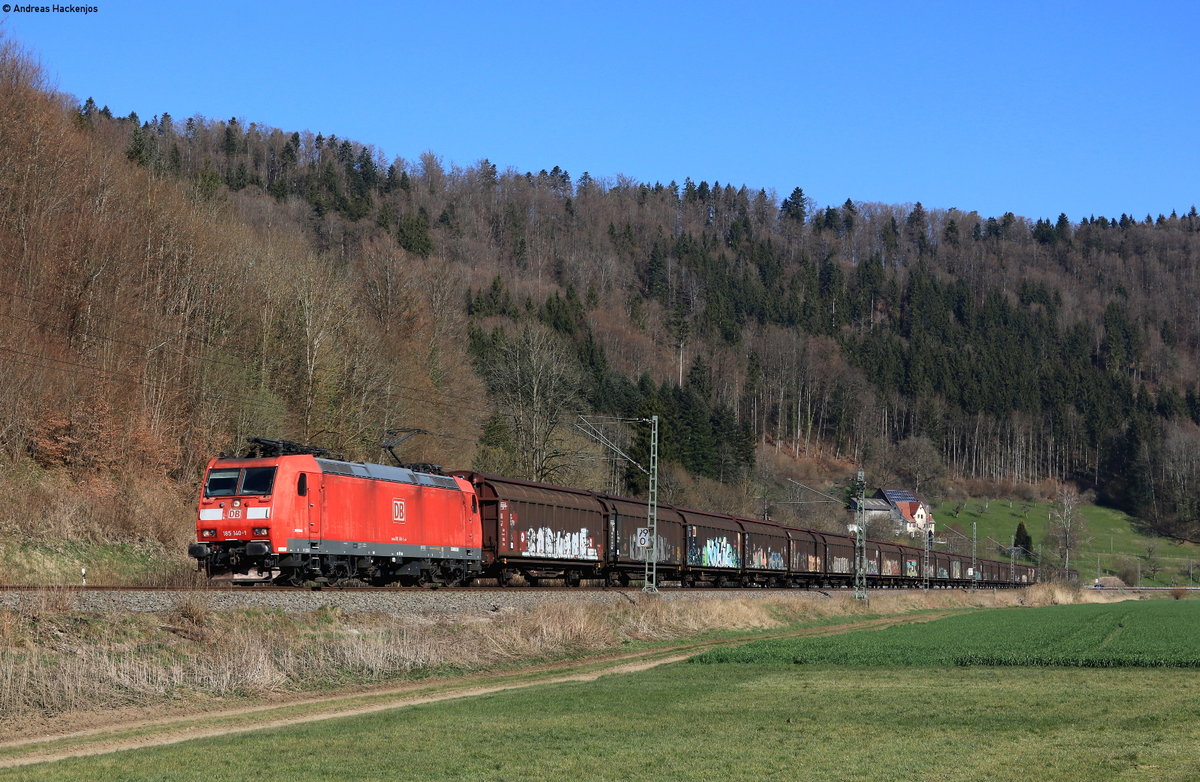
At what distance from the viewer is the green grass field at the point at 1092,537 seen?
507 feet

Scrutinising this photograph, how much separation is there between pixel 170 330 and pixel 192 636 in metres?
36.8

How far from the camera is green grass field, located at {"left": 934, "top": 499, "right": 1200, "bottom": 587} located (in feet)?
507

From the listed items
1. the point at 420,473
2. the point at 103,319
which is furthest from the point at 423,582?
the point at 103,319

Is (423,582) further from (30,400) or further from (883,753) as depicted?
(883,753)

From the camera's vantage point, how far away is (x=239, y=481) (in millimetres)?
31281

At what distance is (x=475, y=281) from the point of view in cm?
16912

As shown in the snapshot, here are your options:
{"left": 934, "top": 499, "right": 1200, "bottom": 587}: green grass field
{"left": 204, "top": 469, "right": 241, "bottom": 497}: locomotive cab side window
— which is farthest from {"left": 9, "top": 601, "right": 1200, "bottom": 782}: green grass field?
{"left": 934, "top": 499, "right": 1200, "bottom": 587}: green grass field

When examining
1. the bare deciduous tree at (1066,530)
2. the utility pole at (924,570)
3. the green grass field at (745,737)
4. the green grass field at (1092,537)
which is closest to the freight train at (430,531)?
the green grass field at (745,737)

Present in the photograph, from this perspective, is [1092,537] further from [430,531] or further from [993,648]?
[430,531]

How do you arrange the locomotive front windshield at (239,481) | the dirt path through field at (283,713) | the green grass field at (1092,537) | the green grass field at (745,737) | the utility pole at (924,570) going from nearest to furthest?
the green grass field at (745,737) → the dirt path through field at (283,713) → the locomotive front windshield at (239,481) → the utility pole at (924,570) → the green grass field at (1092,537)

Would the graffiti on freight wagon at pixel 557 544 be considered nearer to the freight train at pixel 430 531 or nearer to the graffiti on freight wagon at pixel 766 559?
the freight train at pixel 430 531

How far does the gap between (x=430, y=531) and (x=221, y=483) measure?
7.74m

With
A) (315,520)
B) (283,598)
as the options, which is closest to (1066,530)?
(315,520)

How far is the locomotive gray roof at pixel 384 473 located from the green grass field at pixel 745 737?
1155 cm
